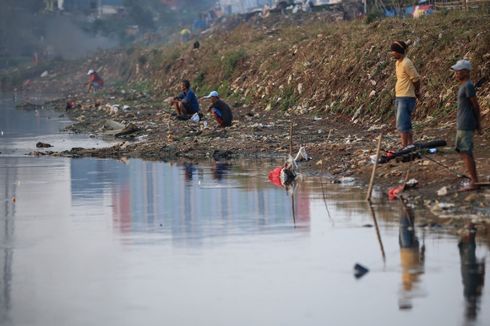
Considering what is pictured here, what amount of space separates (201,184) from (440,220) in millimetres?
5686

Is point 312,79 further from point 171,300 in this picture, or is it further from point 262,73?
point 171,300

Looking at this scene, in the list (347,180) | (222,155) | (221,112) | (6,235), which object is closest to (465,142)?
(347,180)

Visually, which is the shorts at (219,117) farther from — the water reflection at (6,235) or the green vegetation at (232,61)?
the green vegetation at (232,61)

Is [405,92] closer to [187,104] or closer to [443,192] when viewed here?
[443,192]

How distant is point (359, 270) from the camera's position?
11375 millimetres

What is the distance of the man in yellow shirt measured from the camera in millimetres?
17938

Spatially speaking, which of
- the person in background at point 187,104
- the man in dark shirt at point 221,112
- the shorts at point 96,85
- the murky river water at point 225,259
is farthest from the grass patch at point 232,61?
the murky river water at point 225,259

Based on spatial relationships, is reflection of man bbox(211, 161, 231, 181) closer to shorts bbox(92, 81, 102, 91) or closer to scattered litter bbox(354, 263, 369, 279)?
scattered litter bbox(354, 263, 369, 279)

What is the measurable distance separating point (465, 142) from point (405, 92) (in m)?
3.11

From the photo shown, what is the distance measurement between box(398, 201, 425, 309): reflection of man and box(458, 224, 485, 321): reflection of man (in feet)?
1.27

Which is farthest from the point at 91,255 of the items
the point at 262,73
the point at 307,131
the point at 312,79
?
the point at 262,73

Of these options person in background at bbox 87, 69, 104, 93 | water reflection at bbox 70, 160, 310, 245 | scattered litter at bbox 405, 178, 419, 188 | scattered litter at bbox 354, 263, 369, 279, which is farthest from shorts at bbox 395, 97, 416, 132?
person in background at bbox 87, 69, 104, 93

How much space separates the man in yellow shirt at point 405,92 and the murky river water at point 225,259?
133cm

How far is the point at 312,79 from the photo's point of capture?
1197 inches
